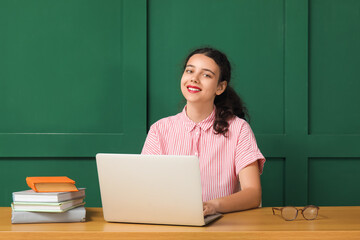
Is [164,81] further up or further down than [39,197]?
further up

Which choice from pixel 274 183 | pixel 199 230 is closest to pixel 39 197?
pixel 199 230

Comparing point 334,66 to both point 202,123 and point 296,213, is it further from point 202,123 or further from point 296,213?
point 296,213

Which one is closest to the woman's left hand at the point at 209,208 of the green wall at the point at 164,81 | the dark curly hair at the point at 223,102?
the dark curly hair at the point at 223,102

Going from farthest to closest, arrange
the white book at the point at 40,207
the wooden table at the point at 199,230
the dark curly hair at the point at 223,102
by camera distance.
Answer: the dark curly hair at the point at 223,102 → the white book at the point at 40,207 → the wooden table at the point at 199,230

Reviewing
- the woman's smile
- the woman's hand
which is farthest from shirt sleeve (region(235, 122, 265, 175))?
the woman's hand

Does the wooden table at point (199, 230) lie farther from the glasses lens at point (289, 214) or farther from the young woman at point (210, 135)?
the young woman at point (210, 135)

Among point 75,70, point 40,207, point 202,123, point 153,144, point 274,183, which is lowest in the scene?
point 274,183

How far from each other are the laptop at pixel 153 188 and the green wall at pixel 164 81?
4.39 feet

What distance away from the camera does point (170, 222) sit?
1.30 m

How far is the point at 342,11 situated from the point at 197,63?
1.19m

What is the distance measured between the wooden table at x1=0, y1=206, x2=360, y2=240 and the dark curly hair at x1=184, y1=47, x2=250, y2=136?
722 millimetres

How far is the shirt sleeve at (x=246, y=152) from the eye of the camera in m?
1.96

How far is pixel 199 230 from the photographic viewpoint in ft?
4.09

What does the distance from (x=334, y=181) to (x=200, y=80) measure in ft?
4.07
